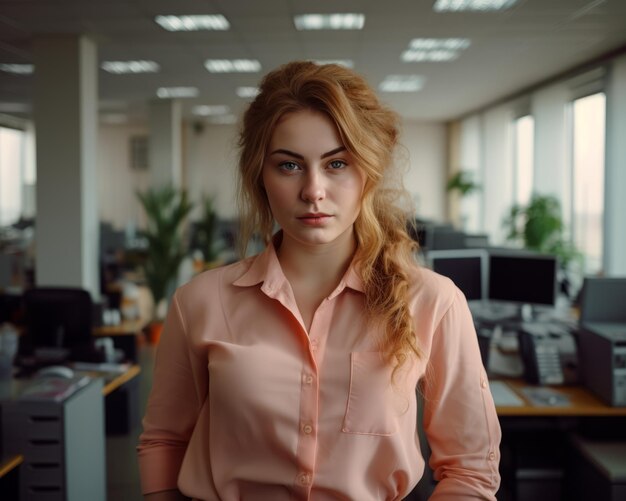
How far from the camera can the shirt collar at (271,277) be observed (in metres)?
1.22

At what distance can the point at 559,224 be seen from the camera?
809cm

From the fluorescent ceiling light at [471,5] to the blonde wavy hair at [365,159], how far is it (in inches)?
179

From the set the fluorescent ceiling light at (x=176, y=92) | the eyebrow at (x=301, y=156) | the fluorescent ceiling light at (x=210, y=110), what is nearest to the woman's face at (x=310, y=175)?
the eyebrow at (x=301, y=156)

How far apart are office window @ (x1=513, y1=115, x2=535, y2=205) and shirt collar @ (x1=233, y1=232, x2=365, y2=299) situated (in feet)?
31.5

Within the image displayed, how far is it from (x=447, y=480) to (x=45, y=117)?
19.7 feet

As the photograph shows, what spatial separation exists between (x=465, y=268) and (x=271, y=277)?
9.62 feet

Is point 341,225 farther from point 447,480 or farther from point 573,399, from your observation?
point 573,399

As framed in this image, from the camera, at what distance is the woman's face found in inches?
44.4

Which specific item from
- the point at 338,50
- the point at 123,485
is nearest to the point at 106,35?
the point at 338,50

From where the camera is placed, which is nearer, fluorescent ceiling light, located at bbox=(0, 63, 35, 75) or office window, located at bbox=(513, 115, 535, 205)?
fluorescent ceiling light, located at bbox=(0, 63, 35, 75)

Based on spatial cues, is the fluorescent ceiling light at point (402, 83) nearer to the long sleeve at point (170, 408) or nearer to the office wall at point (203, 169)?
the office wall at point (203, 169)

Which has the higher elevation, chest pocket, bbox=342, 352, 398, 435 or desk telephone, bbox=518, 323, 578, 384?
chest pocket, bbox=342, 352, 398, 435

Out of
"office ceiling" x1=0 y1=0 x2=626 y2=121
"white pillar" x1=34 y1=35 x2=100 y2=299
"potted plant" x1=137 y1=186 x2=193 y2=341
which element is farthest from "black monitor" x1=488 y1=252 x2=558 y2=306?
"potted plant" x1=137 y1=186 x2=193 y2=341

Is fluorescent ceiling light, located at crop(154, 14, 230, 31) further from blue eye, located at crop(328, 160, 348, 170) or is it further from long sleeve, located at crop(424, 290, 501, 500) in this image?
long sleeve, located at crop(424, 290, 501, 500)
